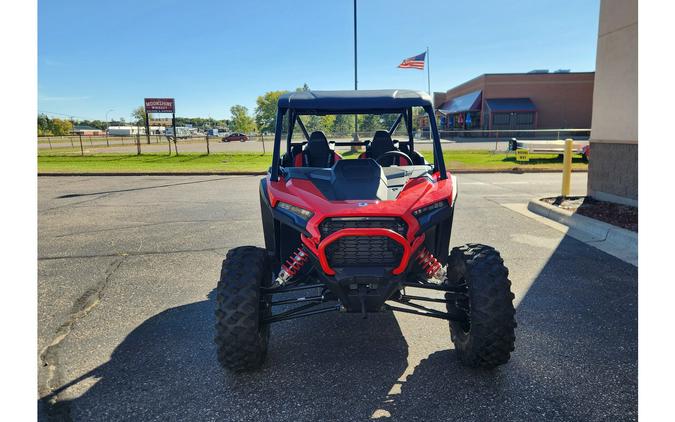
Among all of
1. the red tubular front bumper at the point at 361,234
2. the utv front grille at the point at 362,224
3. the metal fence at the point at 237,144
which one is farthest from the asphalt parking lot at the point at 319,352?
the metal fence at the point at 237,144

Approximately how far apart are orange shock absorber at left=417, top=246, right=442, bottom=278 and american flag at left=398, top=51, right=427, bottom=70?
22.6 m

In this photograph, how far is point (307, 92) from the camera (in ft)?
12.1

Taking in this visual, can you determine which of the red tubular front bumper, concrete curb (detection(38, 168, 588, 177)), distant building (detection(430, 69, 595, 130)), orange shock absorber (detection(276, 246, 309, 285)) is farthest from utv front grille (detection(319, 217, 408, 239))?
distant building (detection(430, 69, 595, 130))

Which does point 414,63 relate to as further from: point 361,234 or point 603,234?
point 361,234

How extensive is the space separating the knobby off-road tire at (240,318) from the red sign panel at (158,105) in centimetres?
3040

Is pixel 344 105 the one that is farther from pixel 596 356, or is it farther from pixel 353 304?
pixel 596 356

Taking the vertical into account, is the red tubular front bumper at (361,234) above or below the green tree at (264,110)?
below

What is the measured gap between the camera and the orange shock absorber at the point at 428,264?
3275 millimetres

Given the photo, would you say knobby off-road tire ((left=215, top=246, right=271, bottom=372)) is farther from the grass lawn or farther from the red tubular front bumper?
the grass lawn

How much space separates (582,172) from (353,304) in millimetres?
15922

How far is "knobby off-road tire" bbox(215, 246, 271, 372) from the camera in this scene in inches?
114

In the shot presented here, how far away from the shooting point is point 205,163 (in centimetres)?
2056

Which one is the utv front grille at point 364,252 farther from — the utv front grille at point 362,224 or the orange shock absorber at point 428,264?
the orange shock absorber at point 428,264

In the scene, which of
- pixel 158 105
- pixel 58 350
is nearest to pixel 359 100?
pixel 58 350
